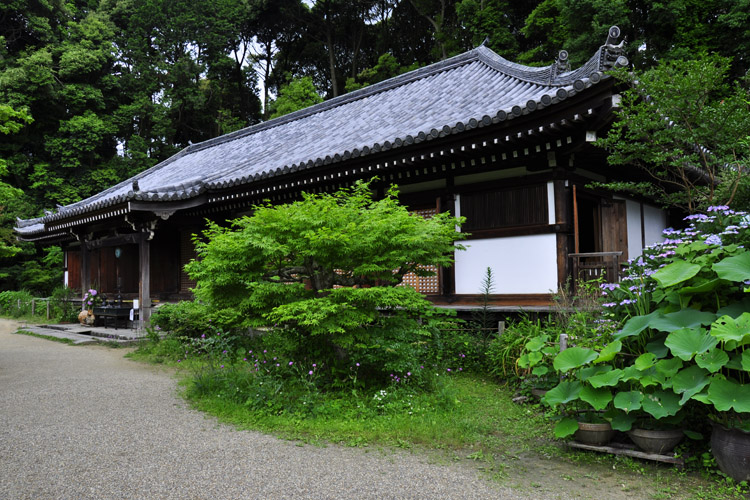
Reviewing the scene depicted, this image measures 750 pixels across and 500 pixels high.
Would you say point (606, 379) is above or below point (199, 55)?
below

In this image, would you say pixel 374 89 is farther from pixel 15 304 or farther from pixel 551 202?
pixel 15 304

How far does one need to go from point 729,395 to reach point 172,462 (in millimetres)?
4244

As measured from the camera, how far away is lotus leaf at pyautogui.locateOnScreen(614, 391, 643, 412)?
3.88 metres

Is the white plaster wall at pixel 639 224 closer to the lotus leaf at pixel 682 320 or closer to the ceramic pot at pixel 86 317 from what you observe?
the lotus leaf at pixel 682 320

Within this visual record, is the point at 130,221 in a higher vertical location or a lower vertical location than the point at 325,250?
higher

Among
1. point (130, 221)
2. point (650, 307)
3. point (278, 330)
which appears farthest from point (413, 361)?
point (130, 221)

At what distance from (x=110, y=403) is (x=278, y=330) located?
221cm

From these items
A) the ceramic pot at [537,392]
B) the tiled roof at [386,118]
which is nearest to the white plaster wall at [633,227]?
the tiled roof at [386,118]

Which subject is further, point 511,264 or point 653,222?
point 653,222

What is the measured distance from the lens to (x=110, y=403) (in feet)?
20.3

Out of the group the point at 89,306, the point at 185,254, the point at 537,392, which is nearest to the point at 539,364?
the point at 537,392

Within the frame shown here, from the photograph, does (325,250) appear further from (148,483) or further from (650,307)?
(650,307)

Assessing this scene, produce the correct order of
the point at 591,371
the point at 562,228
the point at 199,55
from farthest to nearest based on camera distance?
the point at 199,55 → the point at 562,228 → the point at 591,371

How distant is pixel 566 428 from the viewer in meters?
4.16
